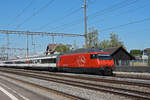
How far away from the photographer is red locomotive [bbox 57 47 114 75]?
22328 millimetres

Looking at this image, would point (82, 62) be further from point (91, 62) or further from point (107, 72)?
point (107, 72)

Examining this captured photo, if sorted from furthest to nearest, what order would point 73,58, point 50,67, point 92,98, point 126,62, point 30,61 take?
1. point 30,61
2. point 126,62
3. point 50,67
4. point 73,58
5. point 92,98

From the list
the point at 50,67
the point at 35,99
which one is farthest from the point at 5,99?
the point at 50,67

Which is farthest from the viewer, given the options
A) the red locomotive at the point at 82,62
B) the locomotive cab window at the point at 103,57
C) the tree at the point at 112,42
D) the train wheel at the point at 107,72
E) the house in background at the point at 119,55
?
the tree at the point at 112,42

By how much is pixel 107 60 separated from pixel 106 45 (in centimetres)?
5490

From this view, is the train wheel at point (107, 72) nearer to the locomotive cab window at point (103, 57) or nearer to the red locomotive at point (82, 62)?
the red locomotive at point (82, 62)

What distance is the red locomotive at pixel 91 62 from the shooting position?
73.3 feet

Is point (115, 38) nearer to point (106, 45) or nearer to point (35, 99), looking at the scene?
point (106, 45)

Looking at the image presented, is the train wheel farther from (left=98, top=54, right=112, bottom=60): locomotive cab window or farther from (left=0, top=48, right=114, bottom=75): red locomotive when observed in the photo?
(left=98, top=54, right=112, bottom=60): locomotive cab window

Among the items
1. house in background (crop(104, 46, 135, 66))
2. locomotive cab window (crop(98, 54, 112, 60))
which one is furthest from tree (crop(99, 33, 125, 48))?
locomotive cab window (crop(98, 54, 112, 60))

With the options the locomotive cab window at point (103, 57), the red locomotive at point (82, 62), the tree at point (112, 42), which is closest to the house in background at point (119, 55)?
the red locomotive at point (82, 62)

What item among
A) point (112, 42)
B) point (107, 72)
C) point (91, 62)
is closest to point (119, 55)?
point (91, 62)

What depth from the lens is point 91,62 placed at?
23375 mm

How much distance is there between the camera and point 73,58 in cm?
2788
